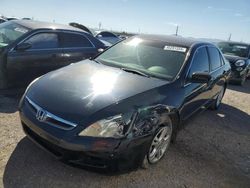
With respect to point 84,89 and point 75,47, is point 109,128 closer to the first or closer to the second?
point 84,89

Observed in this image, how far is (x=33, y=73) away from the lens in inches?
217

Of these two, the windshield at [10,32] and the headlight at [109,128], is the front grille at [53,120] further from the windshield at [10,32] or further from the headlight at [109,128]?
the windshield at [10,32]

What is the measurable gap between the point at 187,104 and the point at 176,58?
2.34 feet

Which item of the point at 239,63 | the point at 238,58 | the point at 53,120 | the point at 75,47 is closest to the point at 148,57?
the point at 53,120

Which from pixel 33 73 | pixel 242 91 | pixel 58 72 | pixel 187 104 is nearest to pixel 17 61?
pixel 33 73

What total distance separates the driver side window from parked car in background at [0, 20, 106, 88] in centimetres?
301

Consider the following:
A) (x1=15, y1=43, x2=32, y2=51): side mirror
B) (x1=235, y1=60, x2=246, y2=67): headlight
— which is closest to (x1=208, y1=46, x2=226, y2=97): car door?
(x1=15, y1=43, x2=32, y2=51): side mirror

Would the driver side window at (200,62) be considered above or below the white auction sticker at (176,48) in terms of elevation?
below

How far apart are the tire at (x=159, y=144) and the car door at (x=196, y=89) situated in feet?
1.39

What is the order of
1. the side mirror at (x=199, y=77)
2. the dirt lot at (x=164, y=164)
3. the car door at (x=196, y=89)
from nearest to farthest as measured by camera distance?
the dirt lot at (x=164, y=164), the side mirror at (x=199, y=77), the car door at (x=196, y=89)

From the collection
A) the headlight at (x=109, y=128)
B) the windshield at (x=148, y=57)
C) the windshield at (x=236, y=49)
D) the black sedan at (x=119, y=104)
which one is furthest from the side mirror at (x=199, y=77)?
the windshield at (x=236, y=49)

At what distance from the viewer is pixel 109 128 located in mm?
2699

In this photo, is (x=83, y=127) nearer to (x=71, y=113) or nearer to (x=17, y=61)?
(x=71, y=113)

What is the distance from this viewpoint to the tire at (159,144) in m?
3.14
